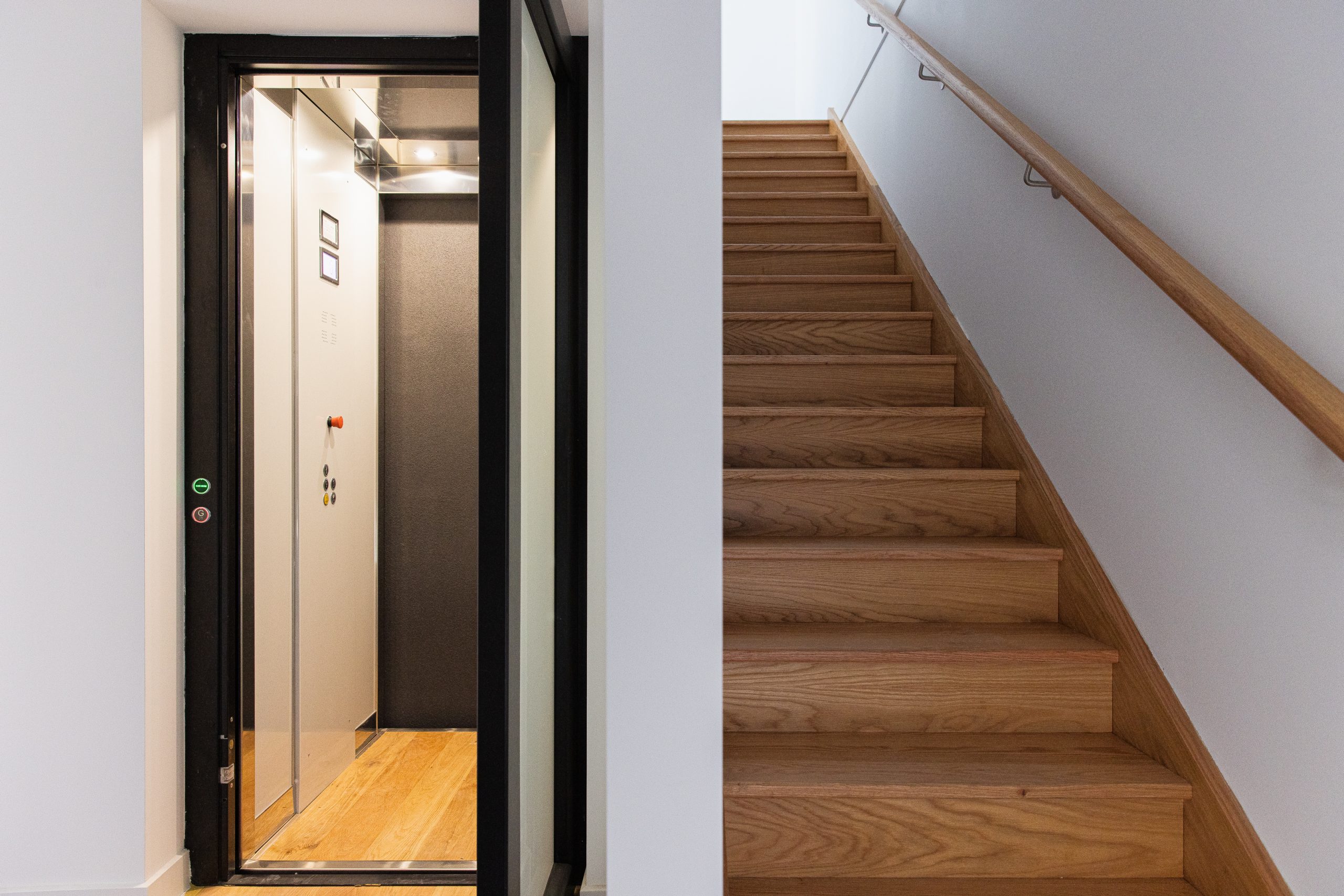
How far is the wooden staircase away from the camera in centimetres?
146

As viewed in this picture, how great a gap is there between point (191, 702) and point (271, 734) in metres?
0.30

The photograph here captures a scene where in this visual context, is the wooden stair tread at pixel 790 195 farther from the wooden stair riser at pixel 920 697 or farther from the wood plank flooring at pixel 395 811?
the wood plank flooring at pixel 395 811

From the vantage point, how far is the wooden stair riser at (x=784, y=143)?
412cm

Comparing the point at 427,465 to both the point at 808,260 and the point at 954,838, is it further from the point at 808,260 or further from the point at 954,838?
the point at 954,838

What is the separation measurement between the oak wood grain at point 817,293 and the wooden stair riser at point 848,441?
25.7 inches

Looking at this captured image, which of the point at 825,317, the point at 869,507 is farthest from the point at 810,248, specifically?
the point at 869,507

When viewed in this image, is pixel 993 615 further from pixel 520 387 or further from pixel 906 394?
pixel 520 387

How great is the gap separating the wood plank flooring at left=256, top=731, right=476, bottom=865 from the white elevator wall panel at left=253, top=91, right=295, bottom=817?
0.15 metres

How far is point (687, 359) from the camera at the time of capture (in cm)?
100

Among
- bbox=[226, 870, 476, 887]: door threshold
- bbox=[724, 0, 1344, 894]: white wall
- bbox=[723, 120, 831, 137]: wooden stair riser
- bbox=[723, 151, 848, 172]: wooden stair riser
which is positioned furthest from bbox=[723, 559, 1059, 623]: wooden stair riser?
bbox=[723, 120, 831, 137]: wooden stair riser

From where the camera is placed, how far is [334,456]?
278 cm

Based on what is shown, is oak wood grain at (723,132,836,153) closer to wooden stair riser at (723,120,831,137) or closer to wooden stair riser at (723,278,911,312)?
wooden stair riser at (723,120,831,137)

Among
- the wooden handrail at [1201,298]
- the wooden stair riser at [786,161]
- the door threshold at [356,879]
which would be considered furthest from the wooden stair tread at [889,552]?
the wooden stair riser at [786,161]

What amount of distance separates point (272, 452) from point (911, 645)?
66.8 inches
